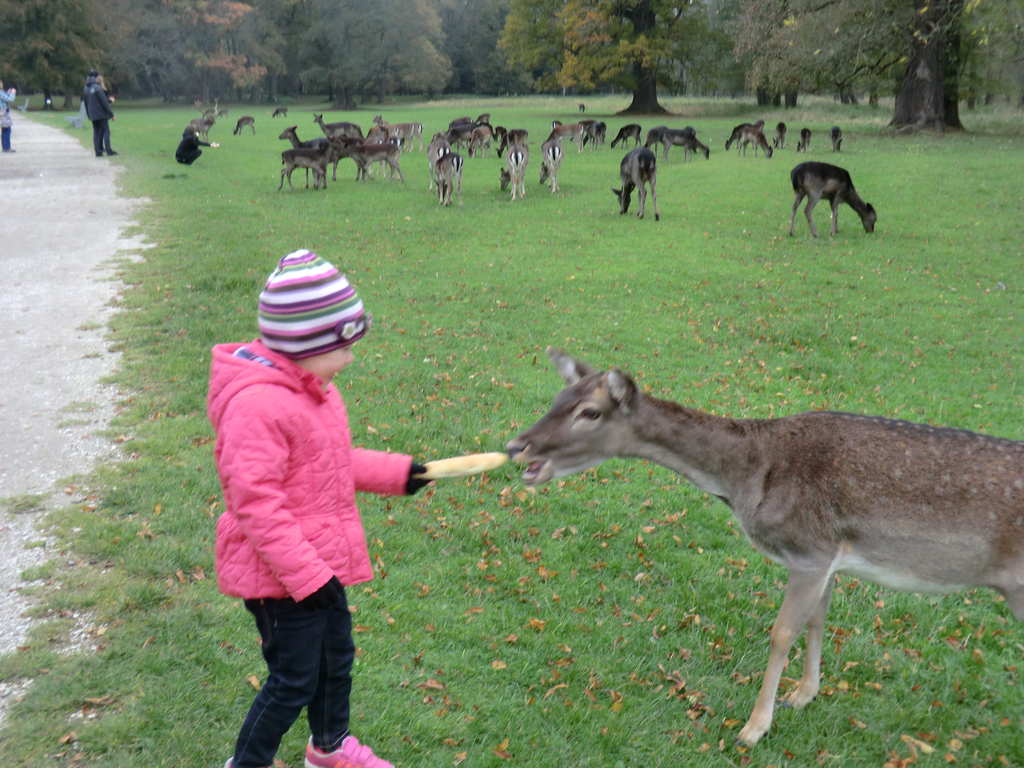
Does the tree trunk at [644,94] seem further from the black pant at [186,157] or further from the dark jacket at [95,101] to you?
the dark jacket at [95,101]

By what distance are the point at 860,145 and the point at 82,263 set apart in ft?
82.5

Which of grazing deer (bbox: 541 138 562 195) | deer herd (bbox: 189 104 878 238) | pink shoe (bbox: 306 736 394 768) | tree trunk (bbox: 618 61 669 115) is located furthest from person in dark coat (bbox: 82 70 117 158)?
tree trunk (bbox: 618 61 669 115)

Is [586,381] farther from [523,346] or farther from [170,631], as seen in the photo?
[523,346]

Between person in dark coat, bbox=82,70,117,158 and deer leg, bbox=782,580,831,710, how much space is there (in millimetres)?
26963

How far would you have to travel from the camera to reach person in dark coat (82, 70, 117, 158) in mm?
25906

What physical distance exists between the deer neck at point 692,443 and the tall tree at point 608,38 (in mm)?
49827

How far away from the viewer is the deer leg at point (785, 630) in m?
3.59

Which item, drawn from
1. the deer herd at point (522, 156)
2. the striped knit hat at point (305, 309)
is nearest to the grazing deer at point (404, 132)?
the deer herd at point (522, 156)

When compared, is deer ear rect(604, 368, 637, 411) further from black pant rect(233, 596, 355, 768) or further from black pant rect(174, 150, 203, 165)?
black pant rect(174, 150, 203, 165)

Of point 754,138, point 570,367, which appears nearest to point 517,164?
point 754,138

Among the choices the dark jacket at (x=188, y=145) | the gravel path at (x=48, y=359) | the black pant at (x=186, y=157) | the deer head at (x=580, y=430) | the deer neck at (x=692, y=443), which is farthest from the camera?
the black pant at (x=186, y=157)

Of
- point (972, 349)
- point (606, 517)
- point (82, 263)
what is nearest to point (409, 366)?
point (606, 517)

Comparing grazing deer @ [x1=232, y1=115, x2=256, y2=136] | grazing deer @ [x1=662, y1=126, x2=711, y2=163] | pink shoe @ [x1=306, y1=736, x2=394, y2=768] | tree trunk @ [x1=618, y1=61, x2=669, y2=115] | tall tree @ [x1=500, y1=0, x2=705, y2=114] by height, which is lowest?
pink shoe @ [x1=306, y1=736, x2=394, y2=768]

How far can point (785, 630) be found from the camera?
12.0ft
